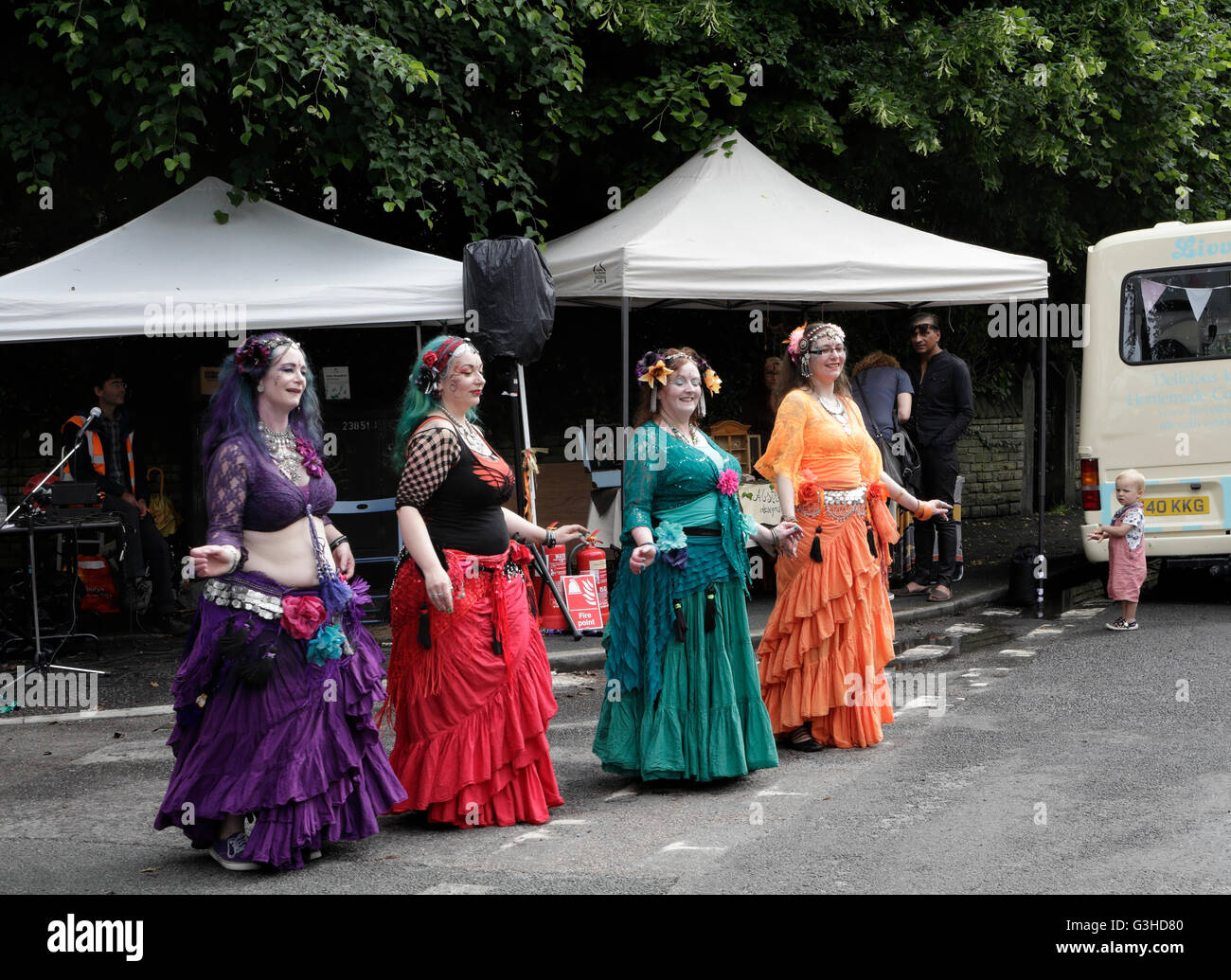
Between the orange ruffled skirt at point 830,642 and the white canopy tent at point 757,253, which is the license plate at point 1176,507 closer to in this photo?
the white canopy tent at point 757,253

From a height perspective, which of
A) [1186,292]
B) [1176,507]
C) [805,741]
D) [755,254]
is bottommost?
[805,741]

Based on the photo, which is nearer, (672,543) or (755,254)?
(672,543)

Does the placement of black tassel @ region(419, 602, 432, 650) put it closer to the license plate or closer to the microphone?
the microphone

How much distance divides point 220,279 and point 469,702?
4.90 metres

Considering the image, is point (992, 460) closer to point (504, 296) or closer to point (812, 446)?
point (504, 296)

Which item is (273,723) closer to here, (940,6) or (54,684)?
(54,684)

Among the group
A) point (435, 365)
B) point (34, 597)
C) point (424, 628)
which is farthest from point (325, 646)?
point (34, 597)

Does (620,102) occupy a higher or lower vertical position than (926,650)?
higher

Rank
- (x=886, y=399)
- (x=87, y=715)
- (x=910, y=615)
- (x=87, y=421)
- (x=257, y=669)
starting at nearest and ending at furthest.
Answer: (x=257, y=669), (x=87, y=715), (x=87, y=421), (x=910, y=615), (x=886, y=399)

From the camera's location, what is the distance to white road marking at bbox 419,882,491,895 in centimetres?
475

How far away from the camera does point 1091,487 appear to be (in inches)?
432

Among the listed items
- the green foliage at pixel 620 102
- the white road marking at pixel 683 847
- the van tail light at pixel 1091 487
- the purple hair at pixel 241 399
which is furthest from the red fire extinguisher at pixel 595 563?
the purple hair at pixel 241 399

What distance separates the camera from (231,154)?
35.4 ft
